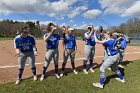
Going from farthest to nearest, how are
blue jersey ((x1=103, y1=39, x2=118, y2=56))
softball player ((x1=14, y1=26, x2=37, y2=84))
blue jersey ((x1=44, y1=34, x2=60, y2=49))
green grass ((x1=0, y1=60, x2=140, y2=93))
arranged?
1. blue jersey ((x1=44, y1=34, x2=60, y2=49))
2. blue jersey ((x1=103, y1=39, x2=118, y2=56))
3. softball player ((x1=14, y1=26, x2=37, y2=84))
4. green grass ((x1=0, y1=60, x2=140, y2=93))

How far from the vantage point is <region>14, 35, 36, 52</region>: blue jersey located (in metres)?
6.65

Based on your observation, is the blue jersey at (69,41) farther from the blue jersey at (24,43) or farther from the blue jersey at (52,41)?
the blue jersey at (24,43)

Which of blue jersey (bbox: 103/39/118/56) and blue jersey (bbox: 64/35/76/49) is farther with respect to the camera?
blue jersey (bbox: 64/35/76/49)

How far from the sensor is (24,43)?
6.73m

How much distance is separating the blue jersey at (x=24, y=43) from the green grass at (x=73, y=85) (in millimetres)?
1061

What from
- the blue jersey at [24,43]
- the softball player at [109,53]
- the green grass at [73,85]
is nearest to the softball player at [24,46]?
the blue jersey at [24,43]

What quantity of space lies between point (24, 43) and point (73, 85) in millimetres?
2030

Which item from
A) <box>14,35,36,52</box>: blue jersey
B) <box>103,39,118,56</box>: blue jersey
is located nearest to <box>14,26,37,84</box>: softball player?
<box>14,35,36,52</box>: blue jersey

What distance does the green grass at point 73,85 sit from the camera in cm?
640

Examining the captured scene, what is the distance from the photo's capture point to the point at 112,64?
732cm

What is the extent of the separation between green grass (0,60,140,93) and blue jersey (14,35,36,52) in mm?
1061

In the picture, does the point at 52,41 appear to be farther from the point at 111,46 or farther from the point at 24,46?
the point at 111,46

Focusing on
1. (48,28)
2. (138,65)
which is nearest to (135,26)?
(138,65)

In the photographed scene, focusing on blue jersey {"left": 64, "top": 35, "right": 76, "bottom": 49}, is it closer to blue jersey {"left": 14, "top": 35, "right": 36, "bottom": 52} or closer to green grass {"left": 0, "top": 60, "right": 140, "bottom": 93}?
green grass {"left": 0, "top": 60, "right": 140, "bottom": 93}
